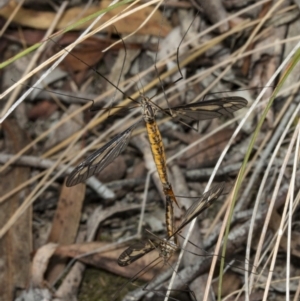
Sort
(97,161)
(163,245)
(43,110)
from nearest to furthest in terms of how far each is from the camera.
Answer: (97,161), (163,245), (43,110)

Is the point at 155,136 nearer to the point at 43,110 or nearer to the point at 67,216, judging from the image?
the point at 67,216

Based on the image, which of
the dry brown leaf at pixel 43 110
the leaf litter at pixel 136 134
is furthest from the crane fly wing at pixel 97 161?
the dry brown leaf at pixel 43 110

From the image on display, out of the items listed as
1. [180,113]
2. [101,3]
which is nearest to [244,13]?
[101,3]

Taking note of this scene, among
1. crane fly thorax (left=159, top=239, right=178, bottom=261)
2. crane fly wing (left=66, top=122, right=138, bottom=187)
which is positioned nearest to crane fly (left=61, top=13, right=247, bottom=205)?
crane fly wing (left=66, top=122, right=138, bottom=187)

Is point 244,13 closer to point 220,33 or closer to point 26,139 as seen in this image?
point 220,33

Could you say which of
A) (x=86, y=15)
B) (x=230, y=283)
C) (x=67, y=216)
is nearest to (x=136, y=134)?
(x=67, y=216)
